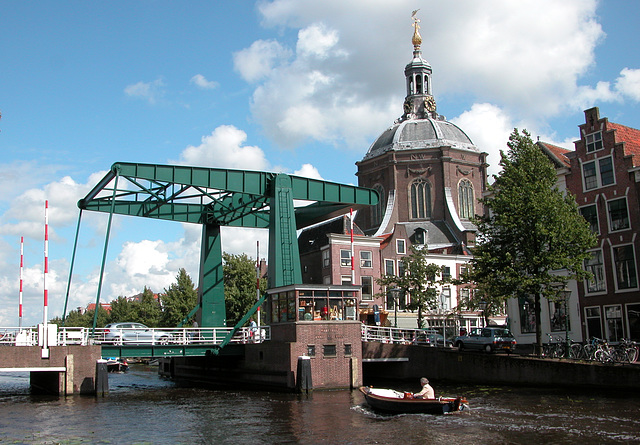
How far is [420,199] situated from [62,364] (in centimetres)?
4233

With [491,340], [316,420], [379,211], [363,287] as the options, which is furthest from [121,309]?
[316,420]

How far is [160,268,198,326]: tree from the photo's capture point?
58719 mm

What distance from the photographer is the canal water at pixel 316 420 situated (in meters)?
16.7

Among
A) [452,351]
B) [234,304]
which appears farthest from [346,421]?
[234,304]

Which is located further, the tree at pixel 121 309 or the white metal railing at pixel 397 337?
the tree at pixel 121 309

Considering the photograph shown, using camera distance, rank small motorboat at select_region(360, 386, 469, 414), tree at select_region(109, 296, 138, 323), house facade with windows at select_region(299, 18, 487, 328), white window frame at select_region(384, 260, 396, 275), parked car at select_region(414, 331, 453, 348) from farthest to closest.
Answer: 1. tree at select_region(109, 296, 138, 323)
2. white window frame at select_region(384, 260, 396, 275)
3. house facade with windows at select_region(299, 18, 487, 328)
4. parked car at select_region(414, 331, 453, 348)
5. small motorboat at select_region(360, 386, 469, 414)

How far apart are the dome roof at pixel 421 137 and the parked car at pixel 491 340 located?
1322 inches

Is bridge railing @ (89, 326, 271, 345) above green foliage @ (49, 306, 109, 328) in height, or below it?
below

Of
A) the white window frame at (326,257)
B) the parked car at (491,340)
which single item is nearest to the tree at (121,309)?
the white window frame at (326,257)

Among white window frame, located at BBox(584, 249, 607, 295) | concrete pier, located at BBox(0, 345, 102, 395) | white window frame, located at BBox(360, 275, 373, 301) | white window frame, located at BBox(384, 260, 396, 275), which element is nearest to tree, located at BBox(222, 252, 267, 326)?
white window frame, located at BBox(360, 275, 373, 301)

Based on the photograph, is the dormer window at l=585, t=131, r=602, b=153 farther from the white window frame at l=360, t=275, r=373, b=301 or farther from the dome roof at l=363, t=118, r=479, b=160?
the dome roof at l=363, t=118, r=479, b=160

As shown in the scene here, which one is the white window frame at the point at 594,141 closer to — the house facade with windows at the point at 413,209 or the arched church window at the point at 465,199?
Result: the house facade with windows at the point at 413,209

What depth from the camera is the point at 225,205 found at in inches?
1470

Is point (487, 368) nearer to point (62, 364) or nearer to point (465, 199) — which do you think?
point (62, 364)
